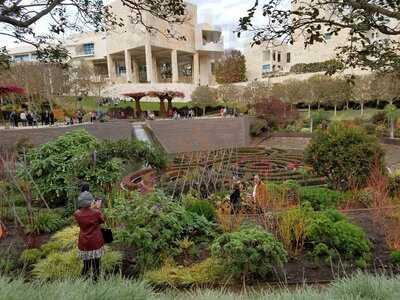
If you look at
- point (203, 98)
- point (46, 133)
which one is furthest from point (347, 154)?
point (203, 98)

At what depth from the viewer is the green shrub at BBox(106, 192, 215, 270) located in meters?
5.38

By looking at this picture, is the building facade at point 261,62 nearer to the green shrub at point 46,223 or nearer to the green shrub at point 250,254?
the green shrub at point 46,223

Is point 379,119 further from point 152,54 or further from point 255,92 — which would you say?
point 152,54

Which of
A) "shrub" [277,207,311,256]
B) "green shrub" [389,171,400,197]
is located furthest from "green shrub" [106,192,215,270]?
"green shrub" [389,171,400,197]

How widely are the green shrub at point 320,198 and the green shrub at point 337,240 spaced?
7.29 ft

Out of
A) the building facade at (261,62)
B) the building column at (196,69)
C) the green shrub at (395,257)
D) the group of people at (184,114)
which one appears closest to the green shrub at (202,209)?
the green shrub at (395,257)

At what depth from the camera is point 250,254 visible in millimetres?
4918

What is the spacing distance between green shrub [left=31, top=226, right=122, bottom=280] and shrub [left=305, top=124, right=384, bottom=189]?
6.31 m

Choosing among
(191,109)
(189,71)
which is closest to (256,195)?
(191,109)

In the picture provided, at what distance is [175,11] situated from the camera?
5.20 metres

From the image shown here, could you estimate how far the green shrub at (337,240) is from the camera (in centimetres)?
549

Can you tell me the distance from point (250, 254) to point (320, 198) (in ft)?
12.7

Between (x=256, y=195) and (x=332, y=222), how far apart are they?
2.29 meters

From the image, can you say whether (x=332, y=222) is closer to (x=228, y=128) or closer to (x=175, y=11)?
(x=175, y=11)
